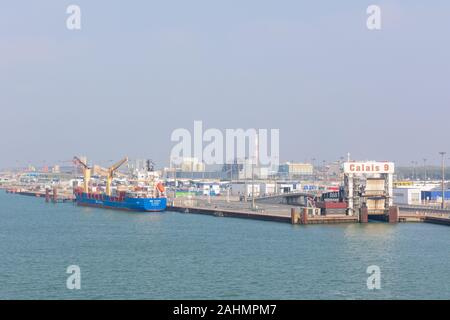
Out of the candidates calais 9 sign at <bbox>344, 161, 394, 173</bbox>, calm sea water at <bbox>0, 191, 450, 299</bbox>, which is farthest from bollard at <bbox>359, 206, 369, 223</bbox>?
calais 9 sign at <bbox>344, 161, 394, 173</bbox>

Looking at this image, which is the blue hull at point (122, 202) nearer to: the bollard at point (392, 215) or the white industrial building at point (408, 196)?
the white industrial building at point (408, 196)

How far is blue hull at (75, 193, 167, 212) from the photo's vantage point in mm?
80500

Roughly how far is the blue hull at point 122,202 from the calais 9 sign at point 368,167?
28.0 m

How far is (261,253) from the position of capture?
3978 cm

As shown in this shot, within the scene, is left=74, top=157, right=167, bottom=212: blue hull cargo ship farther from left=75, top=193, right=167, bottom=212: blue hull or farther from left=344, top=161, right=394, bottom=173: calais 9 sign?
left=344, top=161, right=394, bottom=173: calais 9 sign

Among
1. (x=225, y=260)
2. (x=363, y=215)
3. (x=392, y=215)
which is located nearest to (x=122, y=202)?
(x=363, y=215)

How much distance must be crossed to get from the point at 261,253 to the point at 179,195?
75695 millimetres

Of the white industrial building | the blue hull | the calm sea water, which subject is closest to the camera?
the calm sea water

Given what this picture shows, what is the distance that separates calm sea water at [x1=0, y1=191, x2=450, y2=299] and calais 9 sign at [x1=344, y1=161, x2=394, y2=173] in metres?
5.25

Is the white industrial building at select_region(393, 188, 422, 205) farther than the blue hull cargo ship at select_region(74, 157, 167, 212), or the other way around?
the blue hull cargo ship at select_region(74, 157, 167, 212)

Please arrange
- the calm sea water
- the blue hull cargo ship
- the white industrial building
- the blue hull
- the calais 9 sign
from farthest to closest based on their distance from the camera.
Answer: the blue hull cargo ship, the blue hull, the white industrial building, the calais 9 sign, the calm sea water

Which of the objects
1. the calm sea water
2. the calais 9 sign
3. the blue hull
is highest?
the calais 9 sign

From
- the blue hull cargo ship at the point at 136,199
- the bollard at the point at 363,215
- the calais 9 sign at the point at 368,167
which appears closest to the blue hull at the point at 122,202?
the blue hull cargo ship at the point at 136,199
